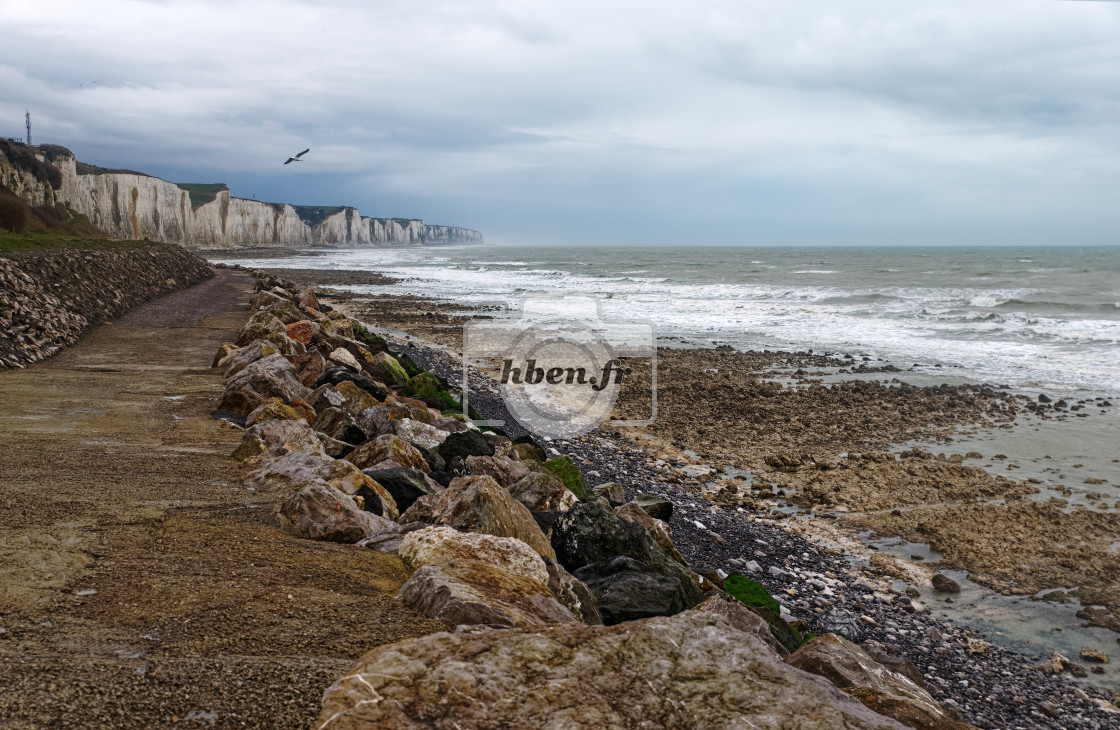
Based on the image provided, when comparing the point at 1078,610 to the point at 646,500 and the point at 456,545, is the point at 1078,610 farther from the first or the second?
the point at 456,545

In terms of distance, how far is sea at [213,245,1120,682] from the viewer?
8398 millimetres

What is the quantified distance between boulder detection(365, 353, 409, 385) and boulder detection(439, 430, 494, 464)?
4.62 meters

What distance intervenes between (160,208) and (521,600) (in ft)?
315

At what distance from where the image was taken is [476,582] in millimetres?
3205

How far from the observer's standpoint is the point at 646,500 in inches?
285

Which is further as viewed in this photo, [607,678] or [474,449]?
[474,449]

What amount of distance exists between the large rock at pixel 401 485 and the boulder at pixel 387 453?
52 centimetres

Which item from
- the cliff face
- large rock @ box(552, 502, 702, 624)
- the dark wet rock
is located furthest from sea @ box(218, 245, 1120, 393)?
the cliff face

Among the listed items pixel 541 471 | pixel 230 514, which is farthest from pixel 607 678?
pixel 541 471

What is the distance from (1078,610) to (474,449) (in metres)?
5.59

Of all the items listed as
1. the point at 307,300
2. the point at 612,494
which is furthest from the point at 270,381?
the point at 307,300

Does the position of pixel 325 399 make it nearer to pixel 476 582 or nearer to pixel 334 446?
pixel 334 446

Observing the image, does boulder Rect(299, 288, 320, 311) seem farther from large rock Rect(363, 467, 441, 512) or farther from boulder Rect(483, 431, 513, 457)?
large rock Rect(363, 467, 441, 512)

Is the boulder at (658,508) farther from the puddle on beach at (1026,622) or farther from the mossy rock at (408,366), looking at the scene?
the mossy rock at (408,366)
